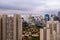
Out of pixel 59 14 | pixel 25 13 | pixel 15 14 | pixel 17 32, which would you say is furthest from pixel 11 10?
pixel 59 14

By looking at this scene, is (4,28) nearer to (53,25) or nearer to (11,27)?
(11,27)

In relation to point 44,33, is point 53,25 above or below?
above

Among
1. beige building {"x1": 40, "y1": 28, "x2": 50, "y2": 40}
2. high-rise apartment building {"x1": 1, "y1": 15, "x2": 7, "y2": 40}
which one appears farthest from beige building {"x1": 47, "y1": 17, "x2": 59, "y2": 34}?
high-rise apartment building {"x1": 1, "y1": 15, "x2": 7, "y2": 40}

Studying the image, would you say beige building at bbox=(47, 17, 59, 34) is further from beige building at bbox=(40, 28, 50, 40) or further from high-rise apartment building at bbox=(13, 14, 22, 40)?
high-rise apartment building at bbox=(13, 14, 22, 40)

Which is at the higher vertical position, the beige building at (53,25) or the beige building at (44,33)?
the beige building at (53,25)

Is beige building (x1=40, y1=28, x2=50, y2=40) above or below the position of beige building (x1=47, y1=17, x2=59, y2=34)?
below

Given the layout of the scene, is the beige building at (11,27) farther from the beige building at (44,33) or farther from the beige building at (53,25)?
the beige building at (53,25)

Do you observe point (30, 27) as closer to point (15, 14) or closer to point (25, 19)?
point (25, 19)

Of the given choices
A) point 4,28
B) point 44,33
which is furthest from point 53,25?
point 4,28

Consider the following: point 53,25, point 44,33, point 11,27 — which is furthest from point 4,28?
point 53,25

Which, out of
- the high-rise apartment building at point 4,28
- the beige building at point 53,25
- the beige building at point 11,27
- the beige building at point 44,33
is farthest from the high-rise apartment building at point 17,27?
the beige building at point 53,25

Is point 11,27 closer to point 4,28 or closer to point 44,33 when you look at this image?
point 4,28
